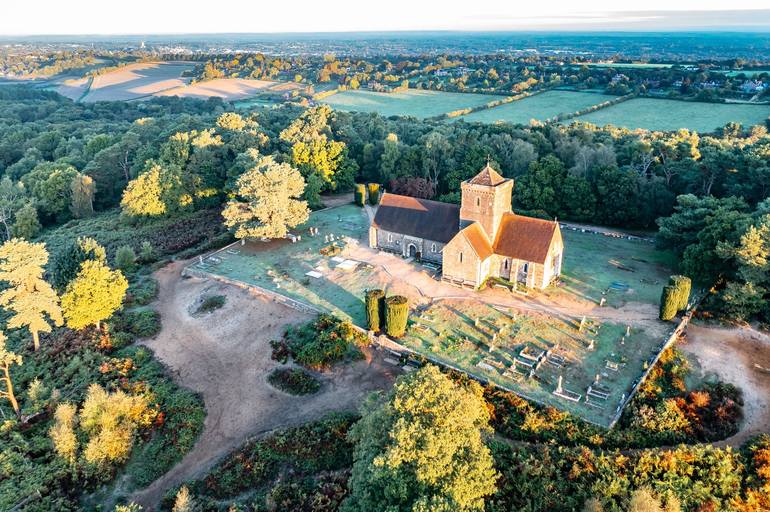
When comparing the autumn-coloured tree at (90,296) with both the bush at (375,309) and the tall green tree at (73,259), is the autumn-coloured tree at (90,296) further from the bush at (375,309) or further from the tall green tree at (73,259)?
the bush at (375,309)

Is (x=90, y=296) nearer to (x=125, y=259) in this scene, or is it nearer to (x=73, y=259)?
(x=73, y=259)

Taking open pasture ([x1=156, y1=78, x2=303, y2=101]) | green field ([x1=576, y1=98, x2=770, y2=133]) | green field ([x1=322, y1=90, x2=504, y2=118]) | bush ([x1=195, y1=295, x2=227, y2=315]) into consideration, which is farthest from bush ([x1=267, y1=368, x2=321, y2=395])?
open pasture ([x1=156, y1=78, x2=303, y2=101])

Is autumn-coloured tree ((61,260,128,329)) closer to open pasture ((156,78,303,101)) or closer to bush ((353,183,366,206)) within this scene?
bush ((353,183,366,206))

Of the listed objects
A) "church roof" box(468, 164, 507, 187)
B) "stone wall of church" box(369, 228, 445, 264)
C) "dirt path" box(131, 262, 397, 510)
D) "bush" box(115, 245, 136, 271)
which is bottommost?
"dirt path" box(131, 262, 397, 510)

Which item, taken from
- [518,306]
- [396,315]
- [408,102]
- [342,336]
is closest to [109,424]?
[342,336]

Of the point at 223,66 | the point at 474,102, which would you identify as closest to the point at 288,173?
the point at 474,102

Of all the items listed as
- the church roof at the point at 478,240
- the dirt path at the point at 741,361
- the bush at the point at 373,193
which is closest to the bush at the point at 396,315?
the church roof at the point at 478,240
